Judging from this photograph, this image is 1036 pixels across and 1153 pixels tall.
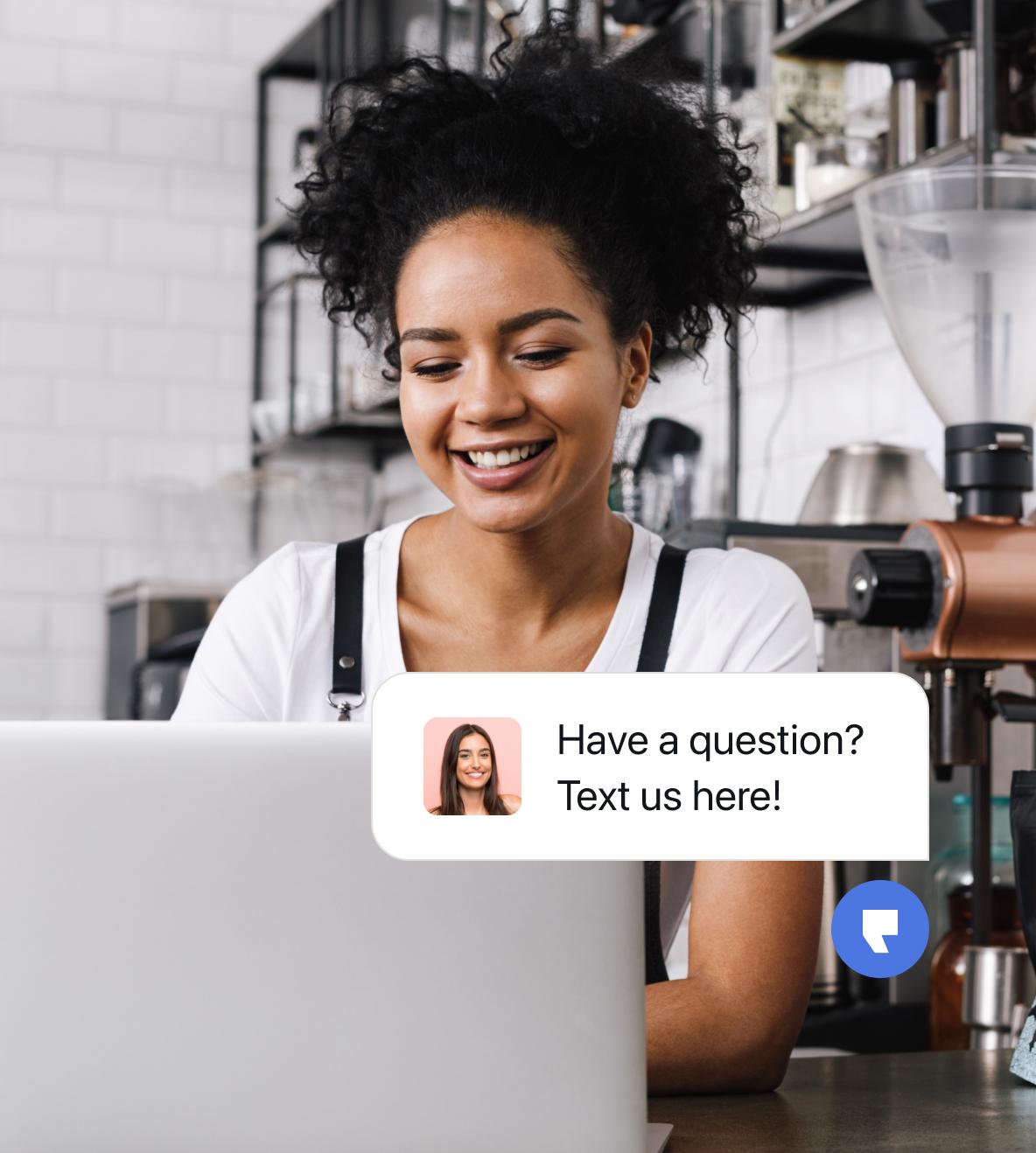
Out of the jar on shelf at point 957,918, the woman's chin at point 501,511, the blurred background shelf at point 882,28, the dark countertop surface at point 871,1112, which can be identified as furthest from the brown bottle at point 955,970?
the blurred background shelf at point 882,28

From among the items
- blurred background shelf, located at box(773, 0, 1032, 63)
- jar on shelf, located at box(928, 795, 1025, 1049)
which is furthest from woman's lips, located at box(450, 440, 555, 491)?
blurred background shelf, located at box(773, 0, 1032, 63)

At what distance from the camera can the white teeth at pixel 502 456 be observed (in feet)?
3.51

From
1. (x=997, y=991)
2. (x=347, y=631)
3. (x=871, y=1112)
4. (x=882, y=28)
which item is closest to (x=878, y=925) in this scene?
(x=871, y=1112)

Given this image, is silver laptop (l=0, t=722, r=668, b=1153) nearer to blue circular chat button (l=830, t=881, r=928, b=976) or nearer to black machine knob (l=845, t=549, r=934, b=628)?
blue circular chat button (l=830, t=881, r=928, b=976)

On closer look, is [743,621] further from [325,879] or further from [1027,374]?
[325,879]

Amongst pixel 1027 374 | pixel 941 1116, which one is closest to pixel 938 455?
pixel 1027 374

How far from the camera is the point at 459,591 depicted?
4.00 ft

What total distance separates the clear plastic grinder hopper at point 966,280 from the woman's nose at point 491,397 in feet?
1.56

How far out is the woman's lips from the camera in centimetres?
108

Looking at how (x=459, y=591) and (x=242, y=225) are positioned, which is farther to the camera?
(x=242, y=225)

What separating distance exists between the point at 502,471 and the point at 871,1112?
1.72 ft

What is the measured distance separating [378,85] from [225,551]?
2.88 metres

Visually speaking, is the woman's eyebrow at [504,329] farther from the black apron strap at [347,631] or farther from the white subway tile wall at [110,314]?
the white subway tile wall at [110,314]

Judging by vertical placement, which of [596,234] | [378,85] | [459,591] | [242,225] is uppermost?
[242,225]
